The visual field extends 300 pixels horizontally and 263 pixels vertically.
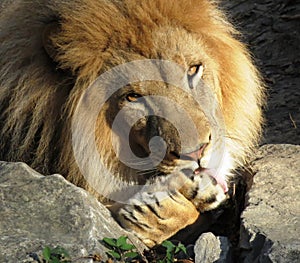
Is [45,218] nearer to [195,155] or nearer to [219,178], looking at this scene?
[195,155]

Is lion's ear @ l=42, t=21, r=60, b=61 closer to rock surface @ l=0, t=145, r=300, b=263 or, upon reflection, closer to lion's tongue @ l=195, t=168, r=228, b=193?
rock surface @ l=0, t=145, r=300, b=263

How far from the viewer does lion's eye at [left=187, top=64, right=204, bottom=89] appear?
4.07 metres

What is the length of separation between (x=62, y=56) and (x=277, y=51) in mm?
3170

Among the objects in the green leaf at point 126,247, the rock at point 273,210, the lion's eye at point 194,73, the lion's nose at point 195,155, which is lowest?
the rock at point 273,210

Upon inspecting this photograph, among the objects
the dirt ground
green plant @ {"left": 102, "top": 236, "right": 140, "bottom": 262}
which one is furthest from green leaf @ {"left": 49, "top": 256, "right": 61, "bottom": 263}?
the dirt ground

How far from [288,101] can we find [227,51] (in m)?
1.88

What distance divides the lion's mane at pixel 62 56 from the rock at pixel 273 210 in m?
0.43

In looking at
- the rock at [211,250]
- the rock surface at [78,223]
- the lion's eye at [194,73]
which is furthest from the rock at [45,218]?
the lion's eye at [194,73]

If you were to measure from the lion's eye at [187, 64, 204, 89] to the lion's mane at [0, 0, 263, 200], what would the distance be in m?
0.19

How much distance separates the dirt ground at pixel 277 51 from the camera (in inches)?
238

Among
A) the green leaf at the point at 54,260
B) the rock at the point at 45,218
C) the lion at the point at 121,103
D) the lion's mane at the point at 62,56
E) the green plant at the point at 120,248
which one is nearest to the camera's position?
the green leaf at the point at 54,260

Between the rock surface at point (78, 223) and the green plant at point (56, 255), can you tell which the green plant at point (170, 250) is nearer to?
the rock surface at point (78, 223)

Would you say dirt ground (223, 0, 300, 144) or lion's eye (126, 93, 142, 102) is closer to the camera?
lion's eye (126, 93, 142, 102)

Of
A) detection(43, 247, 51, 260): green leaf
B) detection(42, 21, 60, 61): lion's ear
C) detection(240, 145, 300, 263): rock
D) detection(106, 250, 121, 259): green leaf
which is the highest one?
detection(42, 21, 60, 61): lion's ear
